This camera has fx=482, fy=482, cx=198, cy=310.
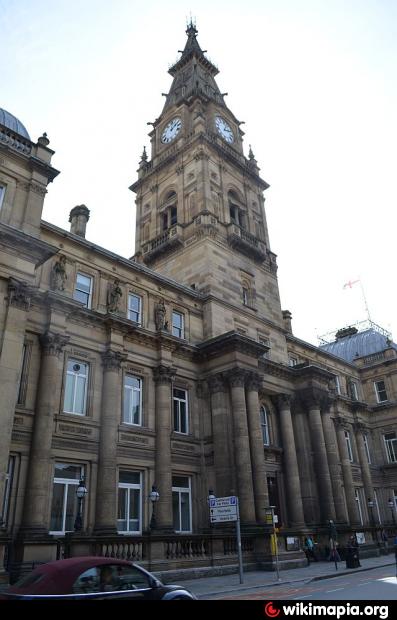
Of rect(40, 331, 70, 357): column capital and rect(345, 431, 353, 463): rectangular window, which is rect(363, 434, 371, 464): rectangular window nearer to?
rect(345, 431, 353, 463): rectangular window

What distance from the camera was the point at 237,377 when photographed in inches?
1158

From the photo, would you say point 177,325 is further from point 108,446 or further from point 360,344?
point 360,344

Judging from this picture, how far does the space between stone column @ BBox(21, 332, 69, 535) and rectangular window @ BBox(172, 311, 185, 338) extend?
9191mm

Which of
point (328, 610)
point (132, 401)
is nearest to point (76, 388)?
point (132, 401)

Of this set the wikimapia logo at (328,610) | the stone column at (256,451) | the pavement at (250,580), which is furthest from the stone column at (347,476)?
the wikimapia logo at (328,610)

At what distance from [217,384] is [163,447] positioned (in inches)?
220

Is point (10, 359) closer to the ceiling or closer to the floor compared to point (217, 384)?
closer to the floor

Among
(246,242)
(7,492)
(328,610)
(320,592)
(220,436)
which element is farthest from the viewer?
(246,242)

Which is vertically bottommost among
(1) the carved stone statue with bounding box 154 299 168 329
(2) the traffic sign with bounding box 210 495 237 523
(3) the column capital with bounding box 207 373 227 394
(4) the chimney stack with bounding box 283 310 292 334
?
(2) the traffic sign with bounding box 210 495 237 523

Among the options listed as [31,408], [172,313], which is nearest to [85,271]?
[172,313]

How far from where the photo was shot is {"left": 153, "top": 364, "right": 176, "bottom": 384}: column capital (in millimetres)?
28250

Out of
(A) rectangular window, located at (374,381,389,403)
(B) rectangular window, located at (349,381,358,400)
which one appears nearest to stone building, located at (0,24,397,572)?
(B) rectangular window, located at (349,381,358,400)

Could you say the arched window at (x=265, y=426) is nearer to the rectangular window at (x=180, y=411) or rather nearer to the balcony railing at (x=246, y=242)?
the rectangular window at (x=180, y=411)

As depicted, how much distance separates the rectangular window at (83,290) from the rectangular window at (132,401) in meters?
4.89
